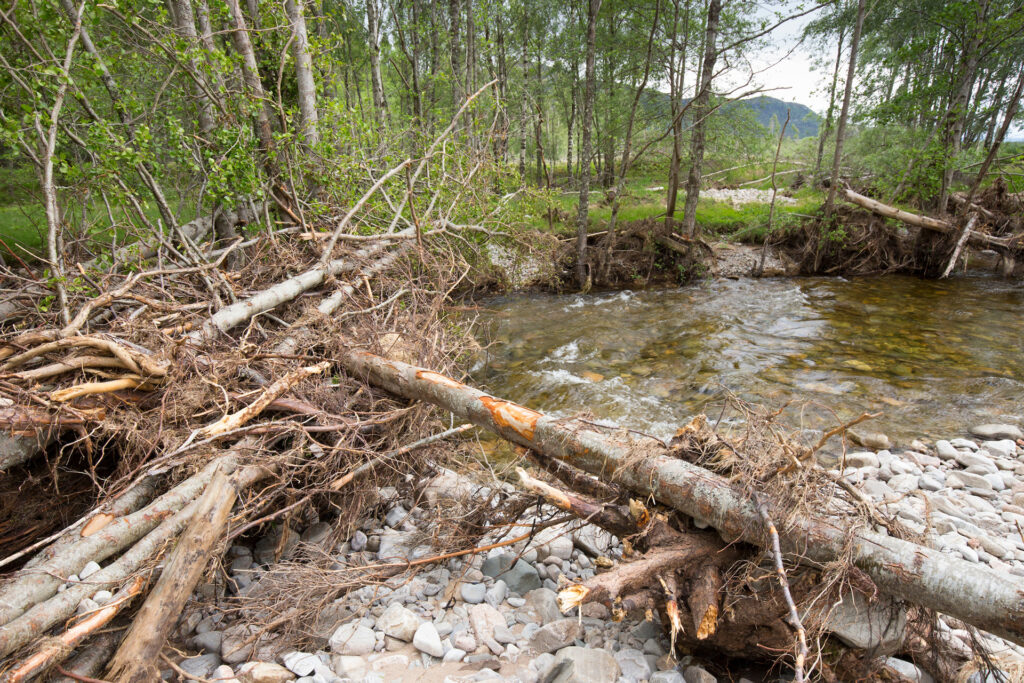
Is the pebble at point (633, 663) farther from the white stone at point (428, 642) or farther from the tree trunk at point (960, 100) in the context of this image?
the tree trunk at point (960, 100)

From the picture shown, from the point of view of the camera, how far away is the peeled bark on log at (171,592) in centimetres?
227

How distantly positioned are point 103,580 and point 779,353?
8993 millimetres

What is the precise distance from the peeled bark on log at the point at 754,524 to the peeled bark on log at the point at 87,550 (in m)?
1.89

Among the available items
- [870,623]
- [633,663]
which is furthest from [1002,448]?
[633,663]

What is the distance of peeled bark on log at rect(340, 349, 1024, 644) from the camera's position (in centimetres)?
198

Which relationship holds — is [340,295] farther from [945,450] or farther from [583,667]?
[945,450]

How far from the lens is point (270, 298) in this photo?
4973 mm

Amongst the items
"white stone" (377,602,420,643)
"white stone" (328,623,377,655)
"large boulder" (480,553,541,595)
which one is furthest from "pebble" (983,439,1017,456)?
"white stone" (328,623,377,655)

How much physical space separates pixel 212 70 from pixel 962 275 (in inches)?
679

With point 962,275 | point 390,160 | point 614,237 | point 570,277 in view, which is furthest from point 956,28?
point 390,160

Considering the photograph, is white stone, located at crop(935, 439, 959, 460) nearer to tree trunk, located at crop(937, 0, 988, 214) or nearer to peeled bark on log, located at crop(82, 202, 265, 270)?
peeled bark on log, located at crop(82, 202, 265, 270)

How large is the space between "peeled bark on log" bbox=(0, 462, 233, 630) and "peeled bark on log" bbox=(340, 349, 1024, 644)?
6.19ft

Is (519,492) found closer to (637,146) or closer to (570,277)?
(570,277)

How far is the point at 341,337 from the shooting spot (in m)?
4.68
